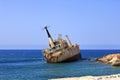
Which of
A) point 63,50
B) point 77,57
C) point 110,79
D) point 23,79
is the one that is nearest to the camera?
point 110,79

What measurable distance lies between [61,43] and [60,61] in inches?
145

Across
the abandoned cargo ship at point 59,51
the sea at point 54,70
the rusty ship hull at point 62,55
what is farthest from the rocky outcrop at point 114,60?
the abandoned cargo ship at point 59,51

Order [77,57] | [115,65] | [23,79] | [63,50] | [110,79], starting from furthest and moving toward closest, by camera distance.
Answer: [77,57] → [63,50] → [115,65] → [23,79] → [110,79]

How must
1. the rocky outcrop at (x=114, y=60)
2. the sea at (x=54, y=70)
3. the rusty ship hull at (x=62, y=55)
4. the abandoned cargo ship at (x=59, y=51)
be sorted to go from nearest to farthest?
the sea at (x=54, y=70) < the rocky outcrop at (x=114, y=60) < the rusty ship hull at (x=62, y=55) < the abandoned cargo ship at (x=59, y=51)

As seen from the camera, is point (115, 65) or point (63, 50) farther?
point (63, 50)

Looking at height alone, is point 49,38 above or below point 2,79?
above

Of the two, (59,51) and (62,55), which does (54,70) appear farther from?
(62,55)

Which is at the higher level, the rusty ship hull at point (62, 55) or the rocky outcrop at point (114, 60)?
the rusty ship hull at point (62, 55)

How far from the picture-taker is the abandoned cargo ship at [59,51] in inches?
2936

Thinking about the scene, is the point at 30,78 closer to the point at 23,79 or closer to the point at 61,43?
the point at 23,79

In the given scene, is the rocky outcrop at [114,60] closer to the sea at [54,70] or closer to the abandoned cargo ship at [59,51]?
the sea at [54,70]

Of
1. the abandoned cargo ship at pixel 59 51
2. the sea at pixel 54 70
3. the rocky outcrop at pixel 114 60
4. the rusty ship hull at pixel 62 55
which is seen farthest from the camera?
the abandoned cargo ship at pixel 59 51

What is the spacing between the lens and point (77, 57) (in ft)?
270

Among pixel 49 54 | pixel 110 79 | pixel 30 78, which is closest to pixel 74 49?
pixel 49 54
